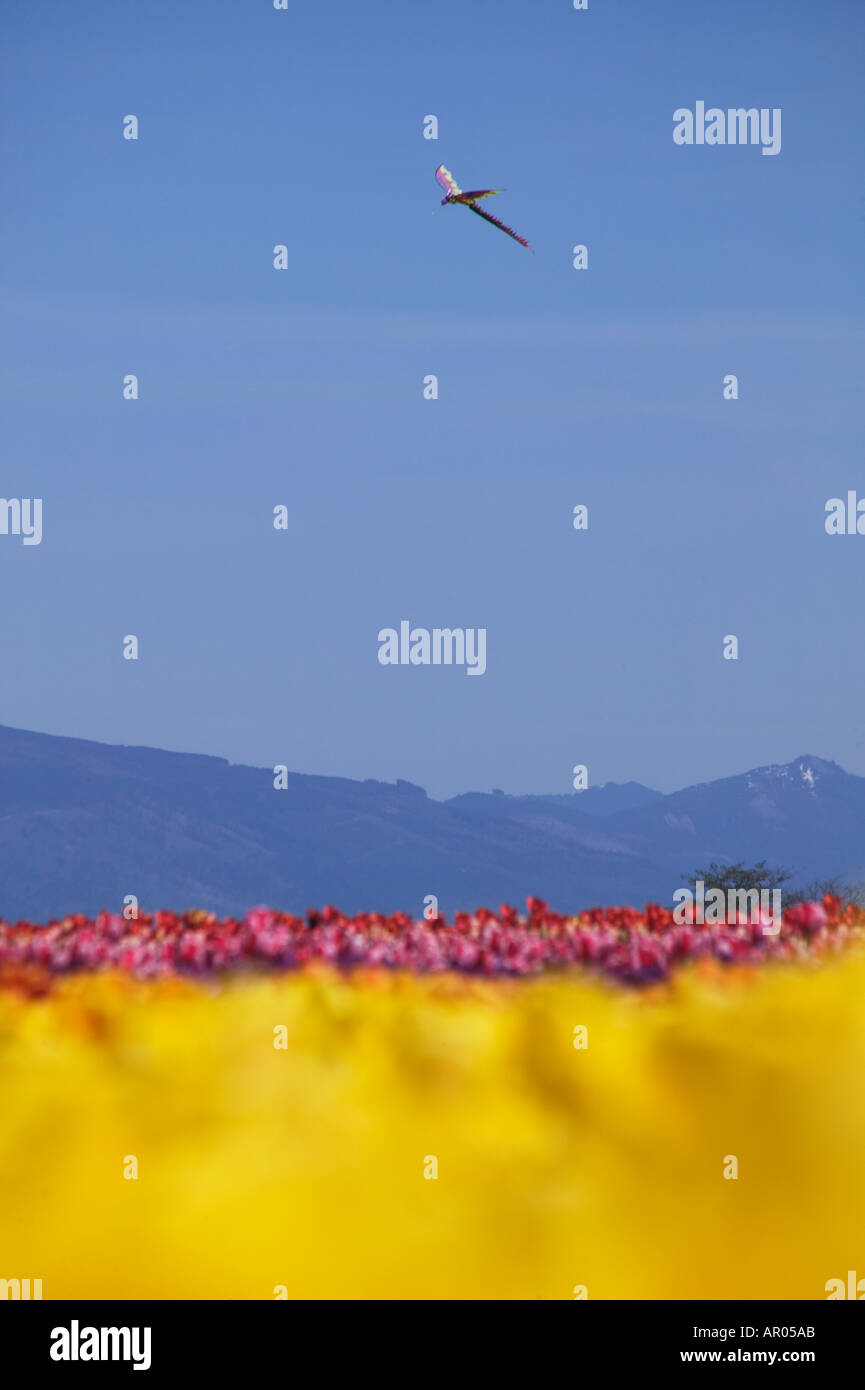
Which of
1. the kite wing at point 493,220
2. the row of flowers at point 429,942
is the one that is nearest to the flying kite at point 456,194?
the kite wing at point 493,220

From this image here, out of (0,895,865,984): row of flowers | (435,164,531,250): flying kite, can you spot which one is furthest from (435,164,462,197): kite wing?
(0,895,865,984): row of flowers

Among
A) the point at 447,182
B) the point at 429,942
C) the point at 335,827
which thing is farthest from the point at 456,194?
the point at 335,827

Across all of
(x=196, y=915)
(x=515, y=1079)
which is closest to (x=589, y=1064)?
(x=515, y=1079)

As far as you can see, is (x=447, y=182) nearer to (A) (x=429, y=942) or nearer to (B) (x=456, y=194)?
(B) (x=456, y=194)

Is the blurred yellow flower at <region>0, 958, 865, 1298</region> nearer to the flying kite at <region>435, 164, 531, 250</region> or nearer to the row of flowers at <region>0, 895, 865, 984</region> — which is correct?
the row of flowers at <region>0, 895, 865, 984</region>

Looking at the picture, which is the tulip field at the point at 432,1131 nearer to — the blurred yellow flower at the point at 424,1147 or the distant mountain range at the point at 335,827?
the blurred yellow flower at the point at 424,1147
